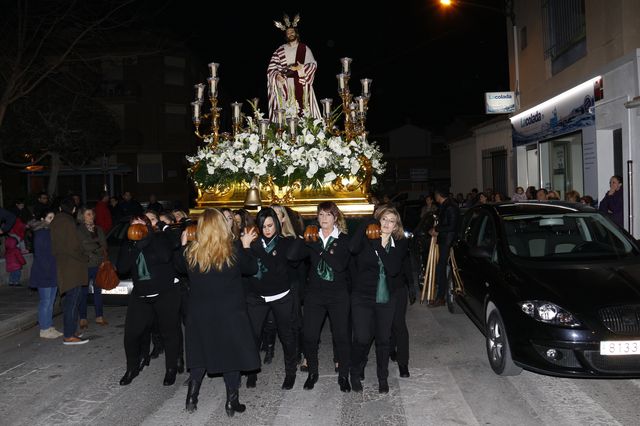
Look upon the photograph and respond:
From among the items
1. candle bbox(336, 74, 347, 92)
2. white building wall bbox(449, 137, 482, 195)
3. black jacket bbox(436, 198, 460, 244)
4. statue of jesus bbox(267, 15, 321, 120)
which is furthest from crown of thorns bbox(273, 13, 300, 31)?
white building wall bbox(449, 137, 482, 195)

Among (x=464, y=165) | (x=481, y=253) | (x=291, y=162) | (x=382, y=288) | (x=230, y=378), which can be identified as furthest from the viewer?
(x=464, y=165)

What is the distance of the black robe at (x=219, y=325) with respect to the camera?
508cm

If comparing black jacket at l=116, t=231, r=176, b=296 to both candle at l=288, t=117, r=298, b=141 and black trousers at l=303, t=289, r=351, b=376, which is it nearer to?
black trousers at l=303, t=289, r=351, b=376

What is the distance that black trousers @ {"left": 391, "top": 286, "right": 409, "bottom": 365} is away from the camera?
5.95 m

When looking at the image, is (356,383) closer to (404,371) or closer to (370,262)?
(404,371)

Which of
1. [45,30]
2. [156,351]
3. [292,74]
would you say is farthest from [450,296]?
[45,30]

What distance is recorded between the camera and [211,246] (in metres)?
5.01

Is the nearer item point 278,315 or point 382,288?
point 382,288

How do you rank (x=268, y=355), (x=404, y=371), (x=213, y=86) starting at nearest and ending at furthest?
(x=404, y=371) → (x=268, y=355) → (x=213, y=86)

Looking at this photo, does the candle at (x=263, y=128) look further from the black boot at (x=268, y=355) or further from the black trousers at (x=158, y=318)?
the black trousers at (x=158, y=318)

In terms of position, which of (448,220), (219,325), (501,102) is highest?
(501,102)

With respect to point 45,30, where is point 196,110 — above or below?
below

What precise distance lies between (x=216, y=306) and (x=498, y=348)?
114 inches

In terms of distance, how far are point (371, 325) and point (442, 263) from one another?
4442 millimetres
